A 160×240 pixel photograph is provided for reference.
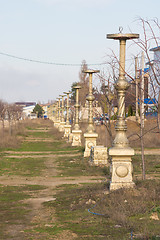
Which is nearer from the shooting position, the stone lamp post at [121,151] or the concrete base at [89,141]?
the stone lamp post at [121,151]

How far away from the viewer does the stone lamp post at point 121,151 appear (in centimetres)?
1041

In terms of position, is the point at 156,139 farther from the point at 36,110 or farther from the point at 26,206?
the point at 36,110

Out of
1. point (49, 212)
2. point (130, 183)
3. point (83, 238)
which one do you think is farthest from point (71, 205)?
point (83, 238)

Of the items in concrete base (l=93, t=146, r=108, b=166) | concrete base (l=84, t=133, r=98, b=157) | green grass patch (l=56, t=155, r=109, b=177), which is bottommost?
green grass patch (l=56, t=155, r=109, b=177)

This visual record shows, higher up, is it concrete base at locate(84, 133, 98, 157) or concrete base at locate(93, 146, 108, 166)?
concrete base at locate(84, 133, 98, 157)

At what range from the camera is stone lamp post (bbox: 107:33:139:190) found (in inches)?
410

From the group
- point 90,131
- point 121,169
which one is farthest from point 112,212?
point 90,131

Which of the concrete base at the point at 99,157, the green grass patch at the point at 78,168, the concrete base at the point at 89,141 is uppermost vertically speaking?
→ the concrete base at the point at 89,141

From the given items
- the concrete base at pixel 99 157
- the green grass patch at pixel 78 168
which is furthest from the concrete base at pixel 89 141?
the concrete base at pixel 99 157

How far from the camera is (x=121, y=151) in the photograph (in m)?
10.4

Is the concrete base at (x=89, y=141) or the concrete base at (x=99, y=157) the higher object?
the concrete base at (x=89, y=141)

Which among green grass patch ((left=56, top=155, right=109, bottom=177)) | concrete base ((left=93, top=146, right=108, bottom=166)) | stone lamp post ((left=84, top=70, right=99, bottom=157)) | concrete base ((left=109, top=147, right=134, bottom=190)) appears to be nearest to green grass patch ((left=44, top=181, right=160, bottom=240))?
concrete base ((left=109, top=147, right=134, bottom=190))

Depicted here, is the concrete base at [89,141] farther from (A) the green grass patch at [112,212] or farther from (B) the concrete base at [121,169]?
(B) the concrete base at [121,169]

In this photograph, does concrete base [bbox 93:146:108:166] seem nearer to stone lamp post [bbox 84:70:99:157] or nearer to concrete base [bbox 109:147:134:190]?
stone lamp post [bbox 84:70:99:157]
